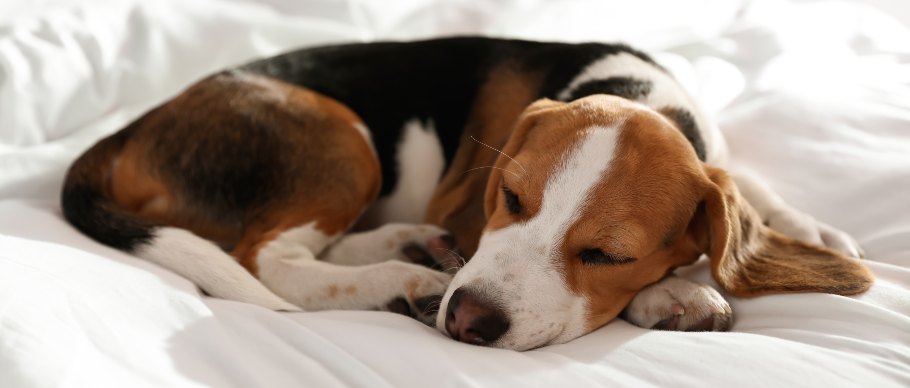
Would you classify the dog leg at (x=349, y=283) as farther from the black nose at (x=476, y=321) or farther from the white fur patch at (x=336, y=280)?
the black nose at (x=476, y=321)

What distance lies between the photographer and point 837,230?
8.21 feet

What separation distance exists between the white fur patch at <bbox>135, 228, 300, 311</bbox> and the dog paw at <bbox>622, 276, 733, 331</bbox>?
0.91 meters

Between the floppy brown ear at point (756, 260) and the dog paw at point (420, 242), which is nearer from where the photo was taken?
the floppy brown ear at point (756, 260)

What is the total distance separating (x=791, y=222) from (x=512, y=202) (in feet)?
2.96

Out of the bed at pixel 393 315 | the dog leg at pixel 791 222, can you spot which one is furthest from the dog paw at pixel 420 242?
the dog leg at pixel 791 222

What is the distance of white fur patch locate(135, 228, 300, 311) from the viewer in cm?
221

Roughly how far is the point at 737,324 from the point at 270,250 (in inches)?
52.6

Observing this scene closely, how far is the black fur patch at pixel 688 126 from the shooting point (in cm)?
253

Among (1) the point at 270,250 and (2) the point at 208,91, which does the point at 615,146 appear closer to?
(1) the point at 270,250

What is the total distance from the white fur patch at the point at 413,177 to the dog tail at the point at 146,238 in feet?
2.58

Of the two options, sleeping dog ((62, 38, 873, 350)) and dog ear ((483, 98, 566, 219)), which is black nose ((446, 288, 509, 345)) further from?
dog ear ((483, 98, 566, 219))

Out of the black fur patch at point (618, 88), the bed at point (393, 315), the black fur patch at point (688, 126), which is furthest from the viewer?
the black fur patch at point (618, 88)

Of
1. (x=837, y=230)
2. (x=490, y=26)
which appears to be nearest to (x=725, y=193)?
(x=837, y=230)

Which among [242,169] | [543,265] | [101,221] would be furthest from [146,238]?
[543,265]
